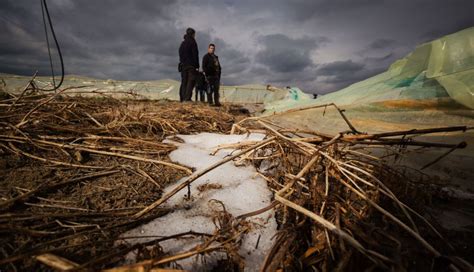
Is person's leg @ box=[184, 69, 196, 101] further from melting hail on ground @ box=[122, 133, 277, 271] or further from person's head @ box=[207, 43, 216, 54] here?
melting hail on ground @ box=[122, 133, 277, 271]

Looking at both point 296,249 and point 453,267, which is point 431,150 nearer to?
point 453,267

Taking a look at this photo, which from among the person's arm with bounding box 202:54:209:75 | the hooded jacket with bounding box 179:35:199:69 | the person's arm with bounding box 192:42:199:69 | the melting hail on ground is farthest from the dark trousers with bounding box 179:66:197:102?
the melting hail on ground

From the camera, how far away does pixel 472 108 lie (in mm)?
2010

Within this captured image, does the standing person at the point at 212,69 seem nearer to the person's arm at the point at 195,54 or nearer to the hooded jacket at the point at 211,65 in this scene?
the hooded jacket at the point at 211,65

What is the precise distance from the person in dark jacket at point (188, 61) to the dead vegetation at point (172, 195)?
4.41m

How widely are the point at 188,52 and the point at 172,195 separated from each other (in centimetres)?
552

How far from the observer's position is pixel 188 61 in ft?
18.5

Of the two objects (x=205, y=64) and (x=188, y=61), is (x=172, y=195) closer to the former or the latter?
(x=188, y=61)

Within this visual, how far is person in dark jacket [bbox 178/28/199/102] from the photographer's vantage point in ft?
18.2

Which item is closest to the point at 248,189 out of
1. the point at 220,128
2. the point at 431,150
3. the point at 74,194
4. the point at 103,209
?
the point at 103,209

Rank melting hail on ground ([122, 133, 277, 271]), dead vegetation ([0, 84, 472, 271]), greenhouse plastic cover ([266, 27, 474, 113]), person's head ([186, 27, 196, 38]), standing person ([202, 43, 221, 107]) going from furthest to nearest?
1. standing person ([202, 43, 221, 107])
2. person's head ([186, 27, 196, 38])
3. greenhouse plastic cover ([266, 27, 474, 113])
4. melting hail on ground ([122, 133, 277, 271])
5. dead vegetation ([0, 84, 472, 271])

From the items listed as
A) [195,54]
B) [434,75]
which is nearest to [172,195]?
[434,75]

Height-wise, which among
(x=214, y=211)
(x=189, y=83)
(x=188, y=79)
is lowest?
(x=214, y=211)

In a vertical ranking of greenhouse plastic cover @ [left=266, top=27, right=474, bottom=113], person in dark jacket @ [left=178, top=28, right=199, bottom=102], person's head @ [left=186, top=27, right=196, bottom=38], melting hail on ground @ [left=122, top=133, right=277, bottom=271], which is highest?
person's head @ [left=186, top=27, right=196, bottom=38]
